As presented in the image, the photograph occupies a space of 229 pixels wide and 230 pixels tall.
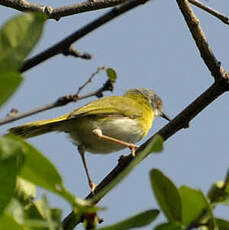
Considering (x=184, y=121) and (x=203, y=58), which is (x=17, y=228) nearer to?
(x=184, y=121)

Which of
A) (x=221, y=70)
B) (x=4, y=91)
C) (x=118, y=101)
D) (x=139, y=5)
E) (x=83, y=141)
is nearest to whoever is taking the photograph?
(x=4, y=91)

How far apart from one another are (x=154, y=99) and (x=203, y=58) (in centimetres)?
566

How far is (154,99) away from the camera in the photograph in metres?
9.27

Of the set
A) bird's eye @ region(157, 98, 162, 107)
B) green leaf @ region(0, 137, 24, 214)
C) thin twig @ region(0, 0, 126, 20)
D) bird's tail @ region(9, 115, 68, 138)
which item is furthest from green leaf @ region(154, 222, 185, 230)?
bird's eye @ region(157, 98, 162, 107)

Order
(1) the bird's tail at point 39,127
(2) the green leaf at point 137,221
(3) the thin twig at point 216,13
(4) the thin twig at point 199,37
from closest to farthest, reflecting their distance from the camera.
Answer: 1. (2) the green leaf at point 137,221
2. (4) the thin twig at point 199,37
3. (3) the thin twig at point 216,13
4. (1) the bird's tail at point 39,127

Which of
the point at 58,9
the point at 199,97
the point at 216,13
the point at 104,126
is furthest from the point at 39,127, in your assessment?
the point at 199,97

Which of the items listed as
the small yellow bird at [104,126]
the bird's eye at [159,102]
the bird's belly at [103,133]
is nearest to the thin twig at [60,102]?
the small yellow bird at [104,126]

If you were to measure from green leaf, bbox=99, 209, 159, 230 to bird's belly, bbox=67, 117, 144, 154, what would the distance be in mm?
5786

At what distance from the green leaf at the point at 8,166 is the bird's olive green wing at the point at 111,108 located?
552 cm

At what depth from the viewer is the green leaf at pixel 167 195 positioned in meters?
1.25

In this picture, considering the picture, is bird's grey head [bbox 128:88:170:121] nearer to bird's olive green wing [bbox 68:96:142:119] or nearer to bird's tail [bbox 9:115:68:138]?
bird's olive green wing [bbox 68:96:142:119]

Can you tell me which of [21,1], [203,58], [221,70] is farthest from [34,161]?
[21,1]

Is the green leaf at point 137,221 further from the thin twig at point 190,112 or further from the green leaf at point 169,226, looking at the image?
the thin twig at point 190,112

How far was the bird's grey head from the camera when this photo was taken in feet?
29.9
